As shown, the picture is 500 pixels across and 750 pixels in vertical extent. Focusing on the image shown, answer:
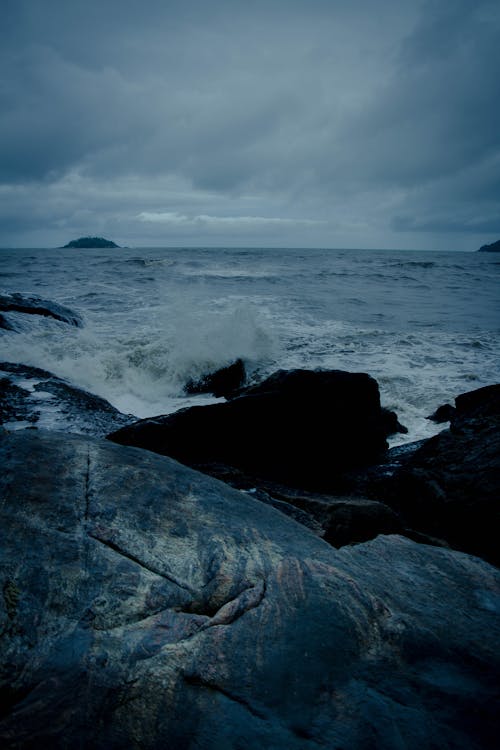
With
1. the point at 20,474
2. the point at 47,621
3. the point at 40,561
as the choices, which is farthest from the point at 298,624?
the point at 20,474

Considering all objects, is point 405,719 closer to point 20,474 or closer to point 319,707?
point 319,707

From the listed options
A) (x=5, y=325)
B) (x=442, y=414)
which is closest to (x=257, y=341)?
(x=442, y=414)

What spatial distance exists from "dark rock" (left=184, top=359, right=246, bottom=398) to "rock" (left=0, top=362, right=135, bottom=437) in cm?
225

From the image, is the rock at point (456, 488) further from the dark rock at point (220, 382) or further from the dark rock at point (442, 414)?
the dark rock at point (220, 382)

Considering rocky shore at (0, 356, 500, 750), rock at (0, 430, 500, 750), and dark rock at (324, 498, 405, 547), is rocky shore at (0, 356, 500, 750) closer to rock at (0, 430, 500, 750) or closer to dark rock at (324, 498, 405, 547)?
rock at (0, 430, 500, 750)

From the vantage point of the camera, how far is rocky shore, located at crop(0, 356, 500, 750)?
3.73 ft

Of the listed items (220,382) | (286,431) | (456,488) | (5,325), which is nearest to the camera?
(456,488)

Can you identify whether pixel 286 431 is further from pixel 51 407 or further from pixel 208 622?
pixel 208 622

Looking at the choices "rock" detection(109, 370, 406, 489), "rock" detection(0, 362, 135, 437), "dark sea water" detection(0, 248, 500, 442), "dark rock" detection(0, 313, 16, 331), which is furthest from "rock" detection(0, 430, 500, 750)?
"dark rock" detection(0, 313, 16, 331)

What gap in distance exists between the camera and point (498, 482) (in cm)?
322

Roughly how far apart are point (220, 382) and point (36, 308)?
Answer: 7034 mm

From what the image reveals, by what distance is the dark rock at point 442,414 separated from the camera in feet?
21.4

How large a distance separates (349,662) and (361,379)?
4395mm

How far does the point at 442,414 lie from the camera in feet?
21.8
